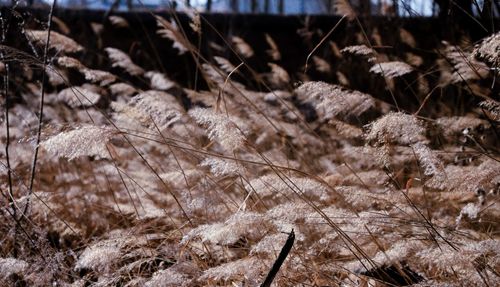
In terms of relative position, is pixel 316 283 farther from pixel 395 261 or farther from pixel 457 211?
pixel 457 211

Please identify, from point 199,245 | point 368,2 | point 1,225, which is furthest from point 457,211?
point 368,2

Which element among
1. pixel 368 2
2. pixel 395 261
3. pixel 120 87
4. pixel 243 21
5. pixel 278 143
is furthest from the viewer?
pixel 243 21

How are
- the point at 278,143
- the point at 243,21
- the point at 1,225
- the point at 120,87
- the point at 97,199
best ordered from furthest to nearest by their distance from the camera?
the point at 243,21 → the point at 278,143 → the point at 120,87 → the point at 97,199 → the point at 1,225

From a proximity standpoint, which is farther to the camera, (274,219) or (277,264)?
(274,219)

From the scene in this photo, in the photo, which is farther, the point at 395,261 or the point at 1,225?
the point at 1,225

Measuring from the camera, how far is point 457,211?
2.76 meters

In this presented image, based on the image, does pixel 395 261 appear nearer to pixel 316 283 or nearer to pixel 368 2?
pixel 316 283

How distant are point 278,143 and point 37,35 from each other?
4.83 feet

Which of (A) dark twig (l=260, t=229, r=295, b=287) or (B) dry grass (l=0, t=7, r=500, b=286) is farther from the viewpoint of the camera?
(B) dry grass (l=0, t=7, r=500, b=286)

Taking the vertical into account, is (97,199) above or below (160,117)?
below

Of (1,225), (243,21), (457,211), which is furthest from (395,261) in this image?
(243,21)

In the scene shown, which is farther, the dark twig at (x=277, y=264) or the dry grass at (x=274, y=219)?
the dry grass at (x=274, y=219)

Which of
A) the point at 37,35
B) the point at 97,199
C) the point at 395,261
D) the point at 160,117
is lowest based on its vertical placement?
the point at 97,199

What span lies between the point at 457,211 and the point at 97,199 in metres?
1.57
